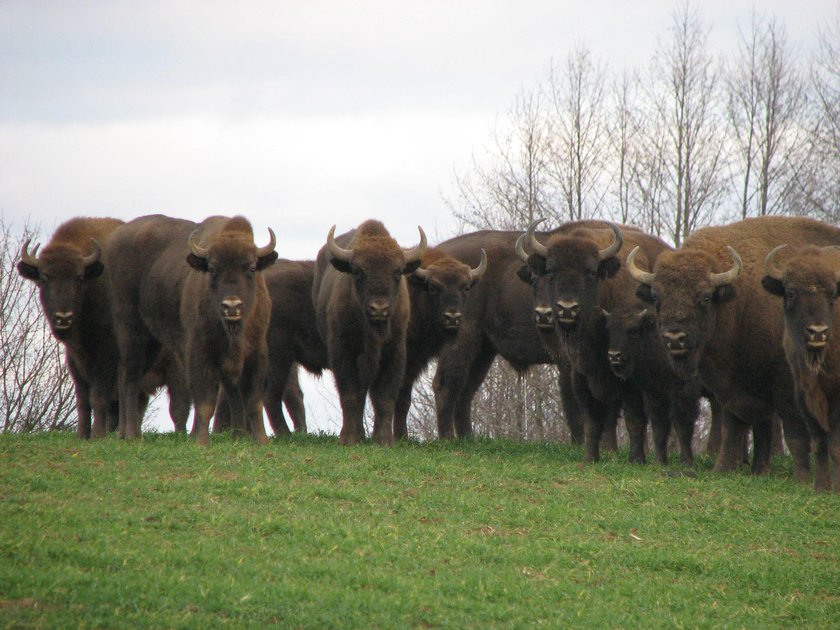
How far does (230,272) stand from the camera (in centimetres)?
1367

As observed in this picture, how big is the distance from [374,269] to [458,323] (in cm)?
204

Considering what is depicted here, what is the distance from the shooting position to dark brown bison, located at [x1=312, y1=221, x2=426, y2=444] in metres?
14.6

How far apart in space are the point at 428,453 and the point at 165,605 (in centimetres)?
700

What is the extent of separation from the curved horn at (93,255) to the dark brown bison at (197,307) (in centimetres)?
16

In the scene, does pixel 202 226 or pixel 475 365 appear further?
pixel 475 365

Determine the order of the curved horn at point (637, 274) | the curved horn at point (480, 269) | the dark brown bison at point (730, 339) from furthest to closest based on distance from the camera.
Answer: the curved horn at point (480, 269) < the curved horn at point (637, 274) < the dark brown bison at point (730, 339)

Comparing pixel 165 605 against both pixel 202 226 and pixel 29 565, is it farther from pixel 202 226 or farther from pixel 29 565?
pixel 202 226

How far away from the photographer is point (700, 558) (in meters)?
9.46

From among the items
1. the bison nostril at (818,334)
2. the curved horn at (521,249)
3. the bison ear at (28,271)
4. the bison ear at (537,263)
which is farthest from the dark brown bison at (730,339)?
the bison ear at (28,271)

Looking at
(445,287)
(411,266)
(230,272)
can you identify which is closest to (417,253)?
(411,266)

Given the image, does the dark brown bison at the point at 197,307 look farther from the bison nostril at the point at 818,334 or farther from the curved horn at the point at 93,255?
the bison nostril at the point at 818,334

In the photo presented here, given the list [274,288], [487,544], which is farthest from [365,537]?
[274,288]

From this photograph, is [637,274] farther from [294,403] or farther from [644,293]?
[294,403]

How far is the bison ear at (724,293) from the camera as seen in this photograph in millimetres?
13578
